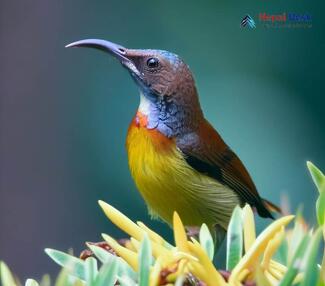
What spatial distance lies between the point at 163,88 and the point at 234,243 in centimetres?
83

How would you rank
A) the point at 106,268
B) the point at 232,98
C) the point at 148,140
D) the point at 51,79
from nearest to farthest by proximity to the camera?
the point at 106,268
the point at 148,140
the point at 232,98
the point at 51,79

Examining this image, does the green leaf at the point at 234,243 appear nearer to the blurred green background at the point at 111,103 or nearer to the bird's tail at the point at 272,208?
the bird's tail at the point at 272,208

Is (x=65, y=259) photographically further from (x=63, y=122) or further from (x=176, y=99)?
(x=63, y=122)

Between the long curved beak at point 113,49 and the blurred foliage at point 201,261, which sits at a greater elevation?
the long curved beak at point 113,49

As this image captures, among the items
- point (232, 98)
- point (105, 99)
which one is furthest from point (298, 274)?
point (105, 99)

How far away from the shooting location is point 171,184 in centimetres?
133

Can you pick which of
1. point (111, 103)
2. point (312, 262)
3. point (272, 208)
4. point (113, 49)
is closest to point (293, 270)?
point (312, 262)

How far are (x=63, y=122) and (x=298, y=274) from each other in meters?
1.67

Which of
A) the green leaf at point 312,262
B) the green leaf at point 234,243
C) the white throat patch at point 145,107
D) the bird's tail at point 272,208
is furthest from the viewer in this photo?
the bird's tail at point 272,208

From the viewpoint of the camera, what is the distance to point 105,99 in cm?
193

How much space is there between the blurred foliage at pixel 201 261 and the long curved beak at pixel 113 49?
74 cm

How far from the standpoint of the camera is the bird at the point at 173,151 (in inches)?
52.5

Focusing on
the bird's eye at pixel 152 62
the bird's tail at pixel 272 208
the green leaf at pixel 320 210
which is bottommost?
the bird's tail at pixel 272 208

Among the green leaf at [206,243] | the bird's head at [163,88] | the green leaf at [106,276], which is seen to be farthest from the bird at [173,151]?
the green leaf at [106,276]
